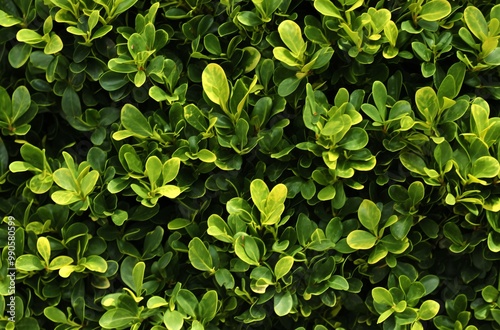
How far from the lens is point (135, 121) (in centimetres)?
192

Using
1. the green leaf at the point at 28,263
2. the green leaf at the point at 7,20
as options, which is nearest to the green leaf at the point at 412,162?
the green leaf at the point at 28,263

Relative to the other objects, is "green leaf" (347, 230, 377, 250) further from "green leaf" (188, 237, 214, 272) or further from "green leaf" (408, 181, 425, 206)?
"green leaf" (188, 237, 214, 272)

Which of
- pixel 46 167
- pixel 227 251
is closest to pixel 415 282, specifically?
pixel 227 251

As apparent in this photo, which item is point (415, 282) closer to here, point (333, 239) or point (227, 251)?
point (333, 239)

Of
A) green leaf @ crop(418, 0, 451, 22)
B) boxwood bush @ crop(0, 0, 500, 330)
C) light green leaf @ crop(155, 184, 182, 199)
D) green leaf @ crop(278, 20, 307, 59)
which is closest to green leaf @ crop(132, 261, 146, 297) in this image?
boxwood bush @ crop(0, 0, 500, 330)

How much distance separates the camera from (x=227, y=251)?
1945 millimetres

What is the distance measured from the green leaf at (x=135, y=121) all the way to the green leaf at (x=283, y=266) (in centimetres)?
54

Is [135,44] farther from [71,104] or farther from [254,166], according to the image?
[254,166]

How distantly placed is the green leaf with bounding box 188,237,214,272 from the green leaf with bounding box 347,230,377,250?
416 millimetres

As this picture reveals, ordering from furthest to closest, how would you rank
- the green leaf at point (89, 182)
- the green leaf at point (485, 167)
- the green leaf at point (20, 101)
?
the green leaf at point (20, 101) < the green leaf at point (89, 182) < the green leaf at point (485, 167)

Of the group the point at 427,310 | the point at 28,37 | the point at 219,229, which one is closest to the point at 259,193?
the point at 219,229

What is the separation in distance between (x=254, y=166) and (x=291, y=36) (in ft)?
1.39

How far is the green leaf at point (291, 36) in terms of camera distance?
1.88 metres

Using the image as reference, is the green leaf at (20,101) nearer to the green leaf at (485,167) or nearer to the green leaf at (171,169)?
the green leaf at (171,169)
